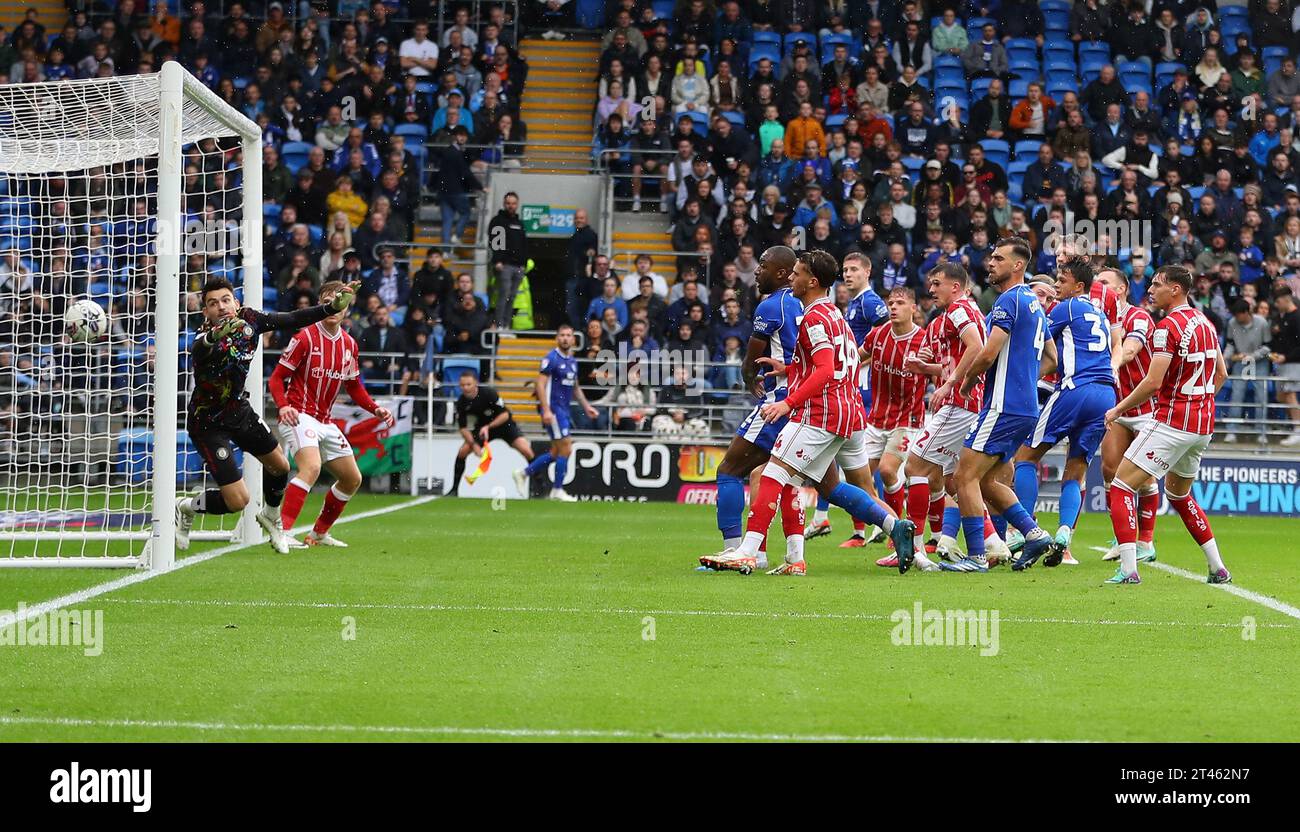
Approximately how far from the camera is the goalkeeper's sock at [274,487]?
1191 centimetres

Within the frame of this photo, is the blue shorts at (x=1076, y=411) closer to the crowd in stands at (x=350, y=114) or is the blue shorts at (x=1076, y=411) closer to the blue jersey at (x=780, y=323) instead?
the blue jersey at (x=780, y=323)

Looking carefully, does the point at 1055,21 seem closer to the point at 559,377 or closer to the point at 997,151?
the point at 997,151

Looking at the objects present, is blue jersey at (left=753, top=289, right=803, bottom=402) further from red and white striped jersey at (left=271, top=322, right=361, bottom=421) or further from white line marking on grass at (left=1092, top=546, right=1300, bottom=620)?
red and white striped jersey at (left=271, top=322, right=361, bottom=421)

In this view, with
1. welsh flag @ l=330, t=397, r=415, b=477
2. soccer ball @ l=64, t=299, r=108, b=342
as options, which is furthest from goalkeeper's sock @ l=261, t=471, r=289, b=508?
welsh flag @ l=330, t=397, r=415, b=477

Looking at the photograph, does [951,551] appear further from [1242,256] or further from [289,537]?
[1242,256]

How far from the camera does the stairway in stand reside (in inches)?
1069

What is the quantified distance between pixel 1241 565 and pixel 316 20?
19.7m

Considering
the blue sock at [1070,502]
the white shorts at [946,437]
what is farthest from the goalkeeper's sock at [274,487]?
the blue sock at [1070,502]

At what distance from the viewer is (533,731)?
538 cm

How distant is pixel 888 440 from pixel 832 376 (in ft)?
11.6

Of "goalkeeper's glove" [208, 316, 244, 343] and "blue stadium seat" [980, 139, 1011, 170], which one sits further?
"blue stadium seat" [980, 139, 1011, 170]

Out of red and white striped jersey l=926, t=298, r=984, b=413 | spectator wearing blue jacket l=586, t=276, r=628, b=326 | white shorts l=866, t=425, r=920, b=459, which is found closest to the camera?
red and white striped jersey l=926, t=298, r=984, b=413
